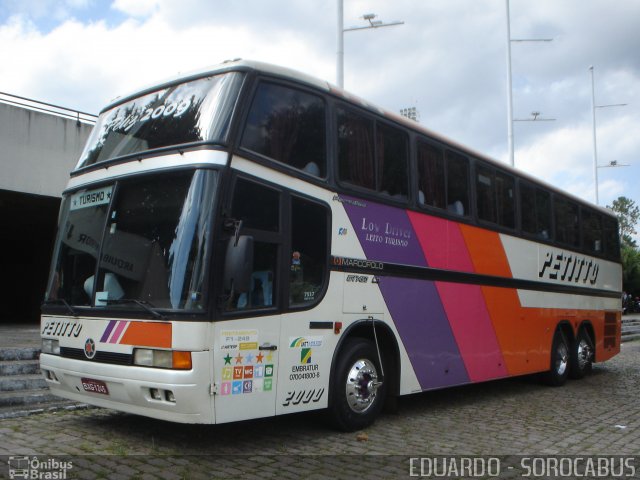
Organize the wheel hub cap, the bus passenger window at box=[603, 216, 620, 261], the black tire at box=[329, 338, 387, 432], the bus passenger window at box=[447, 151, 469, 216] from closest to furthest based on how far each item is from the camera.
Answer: the black tire at box=[329, 338, 387, 432], the wheel hub cap, the bus passenger window at box=[447, 151, 469, 216], the bus passenger window at box=[603, 216, 620, 261]

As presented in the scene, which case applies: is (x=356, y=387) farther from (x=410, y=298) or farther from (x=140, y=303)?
(x=140, y=303)

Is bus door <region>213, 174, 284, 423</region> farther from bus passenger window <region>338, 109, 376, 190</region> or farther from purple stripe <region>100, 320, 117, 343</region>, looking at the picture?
bus passenger window <region>338, 109, 376, 190</region>

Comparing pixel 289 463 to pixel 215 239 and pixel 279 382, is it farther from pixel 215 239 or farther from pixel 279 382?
pixel 215 239

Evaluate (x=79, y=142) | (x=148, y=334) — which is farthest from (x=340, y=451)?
(x=79, y=142)

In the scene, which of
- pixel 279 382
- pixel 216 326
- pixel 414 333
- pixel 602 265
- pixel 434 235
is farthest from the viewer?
pixel 602 265

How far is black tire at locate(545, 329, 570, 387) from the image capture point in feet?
39.6

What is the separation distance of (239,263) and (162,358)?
1.06 m

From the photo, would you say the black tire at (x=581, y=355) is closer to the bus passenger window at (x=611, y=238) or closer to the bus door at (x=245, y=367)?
the bus passenger window at (x=611, y=238)

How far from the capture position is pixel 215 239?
5.72 meters

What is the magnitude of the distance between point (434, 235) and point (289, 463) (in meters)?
3.92

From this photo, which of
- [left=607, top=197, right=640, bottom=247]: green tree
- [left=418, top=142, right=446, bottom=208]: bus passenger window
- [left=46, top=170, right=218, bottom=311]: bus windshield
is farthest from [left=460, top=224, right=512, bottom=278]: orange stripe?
[left=607, top=197, right=640, bottom=247]: green tree

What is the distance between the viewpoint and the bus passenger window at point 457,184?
922 centimetres

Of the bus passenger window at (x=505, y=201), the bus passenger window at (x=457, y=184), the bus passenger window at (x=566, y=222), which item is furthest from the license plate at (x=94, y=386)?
the bus passenger window at (x=566, y=222)

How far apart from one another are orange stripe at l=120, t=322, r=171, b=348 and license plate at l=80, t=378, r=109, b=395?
495 mm
